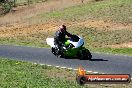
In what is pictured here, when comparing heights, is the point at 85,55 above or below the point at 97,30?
above

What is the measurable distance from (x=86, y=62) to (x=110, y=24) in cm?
1785

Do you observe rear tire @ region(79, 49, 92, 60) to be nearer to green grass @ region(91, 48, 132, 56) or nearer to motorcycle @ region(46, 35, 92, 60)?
motorcycle @ region(46, 35, 92, 60)

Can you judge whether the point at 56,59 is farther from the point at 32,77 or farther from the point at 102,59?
the point at 32,77

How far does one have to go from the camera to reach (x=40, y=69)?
1939 centimetres

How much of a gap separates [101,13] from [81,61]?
2241cm

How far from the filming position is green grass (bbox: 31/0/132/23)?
41.7 meters

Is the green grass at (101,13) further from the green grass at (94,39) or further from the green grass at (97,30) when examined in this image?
the green grass at (94,39)

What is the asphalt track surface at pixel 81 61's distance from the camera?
1995 centimetres

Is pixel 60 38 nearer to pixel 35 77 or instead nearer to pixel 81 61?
pixel 81 61

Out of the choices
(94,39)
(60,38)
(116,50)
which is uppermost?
(60,38)

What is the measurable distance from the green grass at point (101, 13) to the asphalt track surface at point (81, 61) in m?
15.2

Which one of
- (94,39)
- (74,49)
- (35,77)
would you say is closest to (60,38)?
(74,49)

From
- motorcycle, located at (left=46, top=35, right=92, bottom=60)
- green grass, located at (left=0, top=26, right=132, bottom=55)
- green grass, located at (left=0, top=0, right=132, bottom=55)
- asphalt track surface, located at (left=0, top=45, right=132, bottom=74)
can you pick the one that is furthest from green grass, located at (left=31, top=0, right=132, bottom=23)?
motorcycle, located at (left=46, top=35, right=92, bottom=60)

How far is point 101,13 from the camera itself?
4412 centimetres
